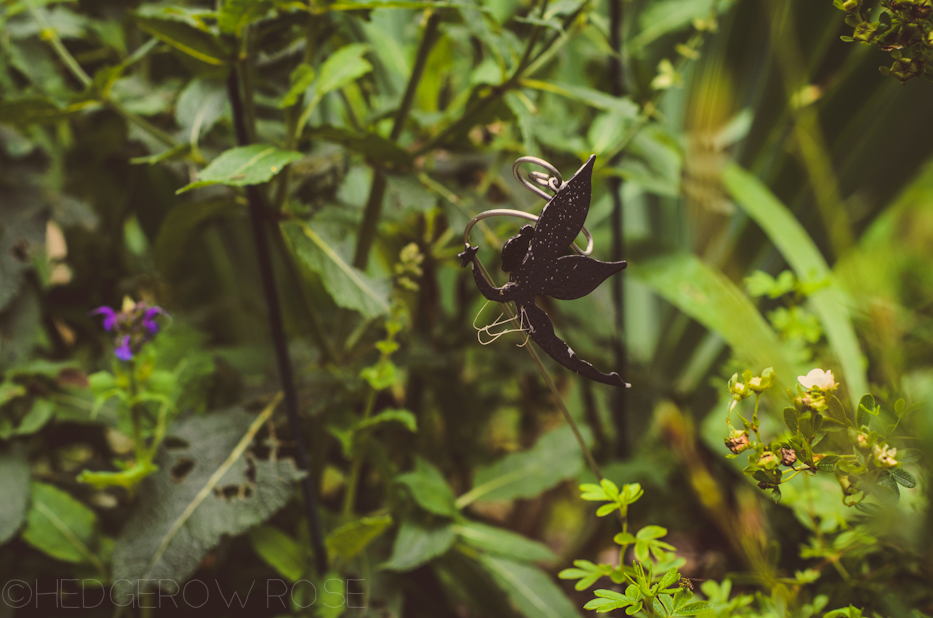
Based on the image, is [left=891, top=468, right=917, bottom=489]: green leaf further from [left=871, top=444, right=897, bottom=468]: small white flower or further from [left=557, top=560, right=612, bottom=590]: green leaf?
[left=557, top=560, right=612, bottom=590]: green leaf

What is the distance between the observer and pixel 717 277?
0.68 metres

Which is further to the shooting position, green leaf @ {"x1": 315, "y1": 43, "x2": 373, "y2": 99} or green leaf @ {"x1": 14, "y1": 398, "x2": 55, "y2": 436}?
green leaf @ {"x1": 14, "y1": 398, "x2": 55, "y2": 436}

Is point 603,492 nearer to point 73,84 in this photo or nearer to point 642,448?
point 642,448

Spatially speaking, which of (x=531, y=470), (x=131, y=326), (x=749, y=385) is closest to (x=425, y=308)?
(x=531, y=470)

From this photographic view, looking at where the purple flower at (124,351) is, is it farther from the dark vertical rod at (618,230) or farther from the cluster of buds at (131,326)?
the dark vertical rod at (618,230)

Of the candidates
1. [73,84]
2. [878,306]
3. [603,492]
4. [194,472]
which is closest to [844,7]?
[878,306]

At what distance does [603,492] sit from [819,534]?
18cm

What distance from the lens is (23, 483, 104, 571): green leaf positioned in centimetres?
54

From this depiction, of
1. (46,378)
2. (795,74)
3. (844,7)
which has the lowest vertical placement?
(46,378)

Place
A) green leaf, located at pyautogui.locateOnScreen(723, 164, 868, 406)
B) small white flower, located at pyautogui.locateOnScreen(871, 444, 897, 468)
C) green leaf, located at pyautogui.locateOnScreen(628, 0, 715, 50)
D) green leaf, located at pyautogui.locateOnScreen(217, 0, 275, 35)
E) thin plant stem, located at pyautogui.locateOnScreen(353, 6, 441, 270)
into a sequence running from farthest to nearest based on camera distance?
green leaf, located at pyautogui.locateOnScreen(628, 0, 715, 50) → green leaf, located at pyautogui.locateOnScreen(723, 164, 868, 406) → thin plant stem, located at pyautogui.locateOnScreen(353, 6, 441, 270) → green leaf, located at pyautogui.locateOnScreen(217, 0, 275, 35) → small white flower, located at pyautogui.locateOnScreen(871, 444, 897, 468)

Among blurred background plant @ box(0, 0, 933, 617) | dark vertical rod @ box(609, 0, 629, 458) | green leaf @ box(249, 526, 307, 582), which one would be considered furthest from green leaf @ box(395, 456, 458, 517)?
dark vertical rod @ box(609, 0, 629, 458)

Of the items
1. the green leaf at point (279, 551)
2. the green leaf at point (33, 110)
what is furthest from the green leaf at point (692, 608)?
the green leaf at point (33, 110)

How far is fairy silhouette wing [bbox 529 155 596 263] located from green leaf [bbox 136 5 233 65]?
0.28 metres

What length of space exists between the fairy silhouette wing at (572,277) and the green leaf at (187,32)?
0.95ft
